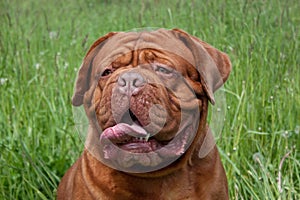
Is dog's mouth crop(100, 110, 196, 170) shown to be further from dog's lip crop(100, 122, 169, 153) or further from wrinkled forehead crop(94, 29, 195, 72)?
wrinkled forehead crop(94, 29, 195, 72)

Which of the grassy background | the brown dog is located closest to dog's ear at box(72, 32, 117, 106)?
the brown dog

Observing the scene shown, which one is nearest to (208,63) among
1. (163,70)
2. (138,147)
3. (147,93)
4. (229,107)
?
(163,70)

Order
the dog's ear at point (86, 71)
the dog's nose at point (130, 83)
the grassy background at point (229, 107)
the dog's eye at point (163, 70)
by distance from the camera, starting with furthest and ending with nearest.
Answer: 1. the grassy background at point (229, 107)
2. the dog's ear at point (86, 71)
3. the dog's eye at point (163, 70)
4. the dog's nose at point (130, 83)

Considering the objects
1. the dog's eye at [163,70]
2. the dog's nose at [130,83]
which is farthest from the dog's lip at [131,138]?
the dog's eye at [163,70]

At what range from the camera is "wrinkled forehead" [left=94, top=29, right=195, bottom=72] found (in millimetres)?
3202

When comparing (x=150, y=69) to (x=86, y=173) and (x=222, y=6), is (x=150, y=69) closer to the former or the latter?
(x=86, y=173)

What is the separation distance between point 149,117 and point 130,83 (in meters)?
0.16

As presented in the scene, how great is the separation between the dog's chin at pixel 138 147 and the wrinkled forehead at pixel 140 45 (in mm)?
330

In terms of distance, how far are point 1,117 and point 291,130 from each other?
75.0 inches

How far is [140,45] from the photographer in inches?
127

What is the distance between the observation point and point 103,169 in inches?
130

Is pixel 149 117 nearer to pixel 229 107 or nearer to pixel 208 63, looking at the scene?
pixel 208 63

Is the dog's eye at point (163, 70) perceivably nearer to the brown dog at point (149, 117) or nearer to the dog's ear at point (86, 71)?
the brown dog at point (149, 117)

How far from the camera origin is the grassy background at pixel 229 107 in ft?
14.4
